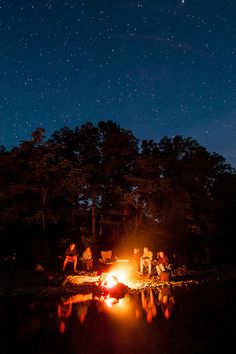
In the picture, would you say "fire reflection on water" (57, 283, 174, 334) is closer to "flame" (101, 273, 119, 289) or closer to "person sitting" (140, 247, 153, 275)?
"flame" (101, 273, 119, 289)

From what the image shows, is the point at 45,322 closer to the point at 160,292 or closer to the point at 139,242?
the point at 160,292

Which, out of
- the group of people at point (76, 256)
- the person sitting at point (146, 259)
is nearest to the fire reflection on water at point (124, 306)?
the person sitting at point (146, 259)

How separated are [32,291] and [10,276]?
3757 mm

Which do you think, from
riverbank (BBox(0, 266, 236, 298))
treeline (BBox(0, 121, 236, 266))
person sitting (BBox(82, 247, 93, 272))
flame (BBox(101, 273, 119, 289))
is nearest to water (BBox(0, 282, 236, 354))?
flame (BBox(101, 273, 119, 289))

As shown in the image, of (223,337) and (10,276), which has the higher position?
(10,276)

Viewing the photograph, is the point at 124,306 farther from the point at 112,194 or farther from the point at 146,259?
the point at 112,194

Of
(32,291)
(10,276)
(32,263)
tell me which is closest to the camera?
(32,291)

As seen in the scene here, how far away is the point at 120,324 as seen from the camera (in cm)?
750

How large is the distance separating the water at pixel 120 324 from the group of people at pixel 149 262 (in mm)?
4570

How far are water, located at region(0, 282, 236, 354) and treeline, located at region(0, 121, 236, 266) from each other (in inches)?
391

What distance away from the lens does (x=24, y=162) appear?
68.2ft

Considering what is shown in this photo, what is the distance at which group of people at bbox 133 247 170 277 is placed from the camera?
16.1 m

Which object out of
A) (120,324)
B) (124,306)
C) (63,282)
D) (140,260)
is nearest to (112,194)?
(140,260)

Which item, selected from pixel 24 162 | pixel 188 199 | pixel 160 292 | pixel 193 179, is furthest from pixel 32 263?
pixel 193 179
